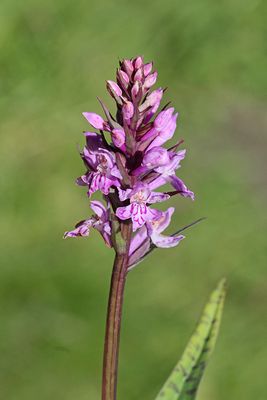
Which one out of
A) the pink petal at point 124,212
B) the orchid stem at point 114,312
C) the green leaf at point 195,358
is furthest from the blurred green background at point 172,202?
the pink petal at point 124,212

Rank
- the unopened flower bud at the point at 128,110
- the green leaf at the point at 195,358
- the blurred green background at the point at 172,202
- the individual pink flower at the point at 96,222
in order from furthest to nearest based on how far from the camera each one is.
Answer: the blurred green background at the point at 172,202, the green leaf at the point at 195,358, the individual pink flower at the point at 96,222, the unopened flower bud at the point at 128,110

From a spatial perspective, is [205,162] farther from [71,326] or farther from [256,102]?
[71,326]

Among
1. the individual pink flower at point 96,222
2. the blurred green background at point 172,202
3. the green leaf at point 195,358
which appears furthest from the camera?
the blurred green background at point 172,202

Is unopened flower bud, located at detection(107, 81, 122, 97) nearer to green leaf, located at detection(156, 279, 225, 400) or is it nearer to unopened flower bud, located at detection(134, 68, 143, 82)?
unopened flower bud, located at detection(134, 68, 143, 82)

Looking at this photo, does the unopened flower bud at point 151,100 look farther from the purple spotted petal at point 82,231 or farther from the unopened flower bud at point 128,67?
the purple spotted petal at point 82,231

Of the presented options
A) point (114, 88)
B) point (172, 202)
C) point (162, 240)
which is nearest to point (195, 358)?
point (162, 240)

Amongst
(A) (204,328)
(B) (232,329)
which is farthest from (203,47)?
(A) (204,328)

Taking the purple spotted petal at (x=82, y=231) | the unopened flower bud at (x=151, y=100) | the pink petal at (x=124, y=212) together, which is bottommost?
the pink petal at (x=124, y=212)

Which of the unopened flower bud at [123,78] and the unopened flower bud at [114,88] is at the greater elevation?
the unopened flower bud at [123,78]

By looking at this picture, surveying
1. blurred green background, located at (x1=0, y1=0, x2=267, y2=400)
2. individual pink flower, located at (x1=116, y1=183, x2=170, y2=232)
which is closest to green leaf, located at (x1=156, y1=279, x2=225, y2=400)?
individual pink flower, located at (x1=116, y1=183, x2=170, y2=232)
